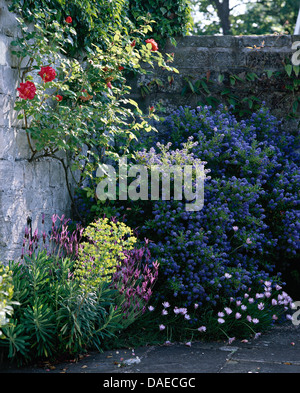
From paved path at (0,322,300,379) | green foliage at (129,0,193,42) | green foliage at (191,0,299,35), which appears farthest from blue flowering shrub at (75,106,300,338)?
green foliage at (191,0,299,35)

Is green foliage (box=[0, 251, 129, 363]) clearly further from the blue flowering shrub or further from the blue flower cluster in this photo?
Answer: the blue flower cluster

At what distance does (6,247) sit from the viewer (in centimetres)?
356

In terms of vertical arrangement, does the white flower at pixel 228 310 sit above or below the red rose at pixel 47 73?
below

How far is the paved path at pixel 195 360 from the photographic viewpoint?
2.92 metres

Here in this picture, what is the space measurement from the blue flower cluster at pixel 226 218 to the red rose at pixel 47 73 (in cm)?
115

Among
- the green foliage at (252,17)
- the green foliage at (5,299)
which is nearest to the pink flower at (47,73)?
the green foliage at (5,299)

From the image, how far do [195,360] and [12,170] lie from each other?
1.92 m

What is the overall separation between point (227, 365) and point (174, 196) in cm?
165

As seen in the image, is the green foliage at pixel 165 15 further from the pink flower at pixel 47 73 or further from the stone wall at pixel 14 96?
the pink flower at pixel 47 73

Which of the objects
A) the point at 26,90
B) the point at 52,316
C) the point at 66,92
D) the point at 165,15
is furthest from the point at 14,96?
the point at 165,15

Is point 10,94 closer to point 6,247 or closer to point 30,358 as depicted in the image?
point 6,247

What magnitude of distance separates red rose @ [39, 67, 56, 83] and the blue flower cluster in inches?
45.3

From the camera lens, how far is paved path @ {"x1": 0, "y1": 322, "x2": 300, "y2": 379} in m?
2.92

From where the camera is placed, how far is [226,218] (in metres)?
4.11
